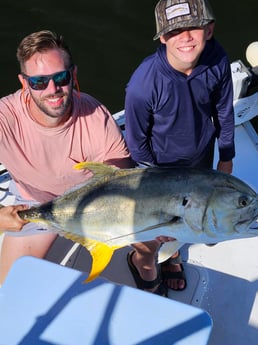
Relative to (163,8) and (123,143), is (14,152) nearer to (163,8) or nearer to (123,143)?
(123,143)

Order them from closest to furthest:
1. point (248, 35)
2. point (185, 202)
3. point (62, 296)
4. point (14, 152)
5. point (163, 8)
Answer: point (185, 202) < point (62, 296) < point (163, 8) < point (14, 152) < point (248, 35)

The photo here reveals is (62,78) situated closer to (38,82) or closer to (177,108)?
(38,82)

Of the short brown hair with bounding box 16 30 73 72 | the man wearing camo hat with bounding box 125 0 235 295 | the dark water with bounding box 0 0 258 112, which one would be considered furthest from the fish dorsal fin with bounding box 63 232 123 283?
the dark water with bounding box 0 0 258 112

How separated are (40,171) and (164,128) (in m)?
0.67

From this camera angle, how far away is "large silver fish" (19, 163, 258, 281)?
1.78 m

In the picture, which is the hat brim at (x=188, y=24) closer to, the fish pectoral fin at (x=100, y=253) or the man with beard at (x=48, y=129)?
the man with beard at (x=48, y=129)

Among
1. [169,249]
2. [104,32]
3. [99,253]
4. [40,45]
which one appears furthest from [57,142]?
[104,32]

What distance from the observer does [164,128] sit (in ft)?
7.63

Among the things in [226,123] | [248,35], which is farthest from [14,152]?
[248,35]

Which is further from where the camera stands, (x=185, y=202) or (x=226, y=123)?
(x=226, y=123)

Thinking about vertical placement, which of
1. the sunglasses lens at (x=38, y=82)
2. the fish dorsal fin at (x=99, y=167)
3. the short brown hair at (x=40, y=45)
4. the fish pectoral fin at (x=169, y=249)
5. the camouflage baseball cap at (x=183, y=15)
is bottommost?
the fish pectoral fin at (x=169, y=249)

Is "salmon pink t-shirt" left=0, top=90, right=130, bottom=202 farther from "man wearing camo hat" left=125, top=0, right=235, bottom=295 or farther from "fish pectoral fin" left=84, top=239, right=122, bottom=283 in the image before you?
"fish pectoral fin" left=84, top=239, right=122, bottom=283

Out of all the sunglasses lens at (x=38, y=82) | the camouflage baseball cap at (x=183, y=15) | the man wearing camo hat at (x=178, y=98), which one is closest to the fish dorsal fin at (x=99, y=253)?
the man wearing camo hat at (x=178, y=98)

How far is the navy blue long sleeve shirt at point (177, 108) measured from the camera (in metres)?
2.16
